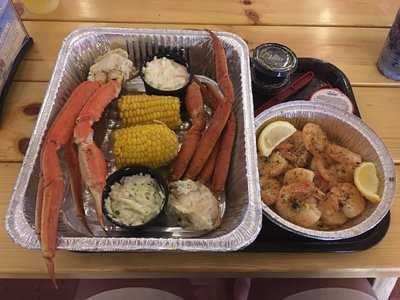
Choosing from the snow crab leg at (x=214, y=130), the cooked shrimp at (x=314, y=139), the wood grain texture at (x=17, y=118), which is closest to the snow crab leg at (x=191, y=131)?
the snow crab leg at (x=214, y=130)

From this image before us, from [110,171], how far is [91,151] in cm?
12

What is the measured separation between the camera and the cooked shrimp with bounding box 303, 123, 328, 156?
0.95m

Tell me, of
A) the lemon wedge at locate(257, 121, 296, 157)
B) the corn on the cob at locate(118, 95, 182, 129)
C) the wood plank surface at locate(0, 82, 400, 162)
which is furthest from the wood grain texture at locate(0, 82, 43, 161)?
the lemon wedge at locate(257, 121, 296, 157)

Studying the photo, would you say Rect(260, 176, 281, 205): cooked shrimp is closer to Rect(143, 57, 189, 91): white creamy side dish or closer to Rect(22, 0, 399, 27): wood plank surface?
Rect(143, 57, 189, 91): white creamy side dish

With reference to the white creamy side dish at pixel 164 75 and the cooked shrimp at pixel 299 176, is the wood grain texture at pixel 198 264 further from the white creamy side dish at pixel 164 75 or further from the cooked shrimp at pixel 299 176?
the white creamy side dish at pixel 164 75

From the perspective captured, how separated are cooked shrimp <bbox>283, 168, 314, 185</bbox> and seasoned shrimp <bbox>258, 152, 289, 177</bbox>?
2 cm

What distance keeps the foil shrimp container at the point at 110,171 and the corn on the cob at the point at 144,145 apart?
0.12 metres

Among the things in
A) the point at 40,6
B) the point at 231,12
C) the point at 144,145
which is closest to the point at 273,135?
the point at 144,145

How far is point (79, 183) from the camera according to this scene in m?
0.85

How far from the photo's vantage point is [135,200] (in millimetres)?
838

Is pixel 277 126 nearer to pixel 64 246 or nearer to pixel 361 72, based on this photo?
pixel 361 72

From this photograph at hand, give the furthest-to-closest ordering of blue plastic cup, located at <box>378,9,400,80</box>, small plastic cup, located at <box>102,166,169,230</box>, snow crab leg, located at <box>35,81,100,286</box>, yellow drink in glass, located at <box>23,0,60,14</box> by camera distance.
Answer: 1. yellow drink in glass, located at <box>23,0,60,14</box>
2. blue plastic cup, located at <box>378,9,400,80</box>
3. small plastic cup, located at <box>102,166,169,230</box>
4. snow crab leg, located at <box>35,81,100,286</box>

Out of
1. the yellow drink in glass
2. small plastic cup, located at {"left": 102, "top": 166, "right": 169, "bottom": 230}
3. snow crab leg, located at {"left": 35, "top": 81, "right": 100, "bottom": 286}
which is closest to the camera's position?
snow crab leg, located at {"left": 35, "top": 81, "right": 100, "bottom": 286}

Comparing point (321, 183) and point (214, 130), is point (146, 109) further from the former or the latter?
point (321, 183)
